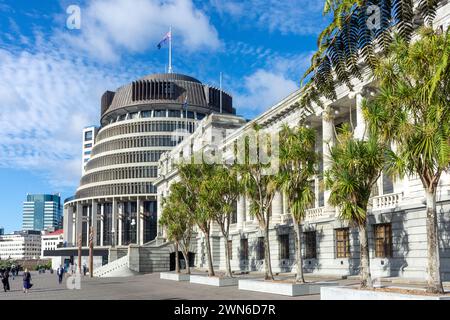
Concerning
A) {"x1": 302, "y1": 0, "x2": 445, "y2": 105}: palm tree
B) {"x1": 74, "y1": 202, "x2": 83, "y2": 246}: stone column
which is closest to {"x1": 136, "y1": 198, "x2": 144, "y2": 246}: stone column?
{"x1": 74, "y1": 202, "x2": 83, "y2": 246}: stone column

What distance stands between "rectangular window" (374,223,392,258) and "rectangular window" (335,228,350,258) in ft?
12.7

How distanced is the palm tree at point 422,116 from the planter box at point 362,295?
1.07m

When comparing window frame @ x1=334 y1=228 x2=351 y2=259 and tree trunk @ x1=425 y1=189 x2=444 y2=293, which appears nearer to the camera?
tree trunk @ x1=425 y1=189 x2=444 y2=293

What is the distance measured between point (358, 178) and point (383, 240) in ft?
39.4

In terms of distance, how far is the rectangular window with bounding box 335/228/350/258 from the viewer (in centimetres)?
3894

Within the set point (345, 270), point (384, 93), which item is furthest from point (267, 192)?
point (384, 93)

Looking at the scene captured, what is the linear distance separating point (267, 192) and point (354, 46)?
32314 millimetres

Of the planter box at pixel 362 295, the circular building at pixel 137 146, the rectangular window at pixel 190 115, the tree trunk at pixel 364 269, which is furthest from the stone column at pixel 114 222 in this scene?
the planter box at pixel 362 295

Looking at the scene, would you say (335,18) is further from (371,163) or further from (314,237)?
(314,237)

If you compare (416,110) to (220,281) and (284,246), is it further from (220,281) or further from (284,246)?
(284,246)

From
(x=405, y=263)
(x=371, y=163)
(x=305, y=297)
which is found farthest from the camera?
(x=405, y=263)

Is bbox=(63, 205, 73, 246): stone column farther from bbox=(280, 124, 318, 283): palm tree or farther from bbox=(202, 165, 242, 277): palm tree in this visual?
bbox=(280, 124, 318, 283): palm tree

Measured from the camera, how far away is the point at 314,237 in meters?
43.6

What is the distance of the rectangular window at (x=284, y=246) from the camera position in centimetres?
4841
